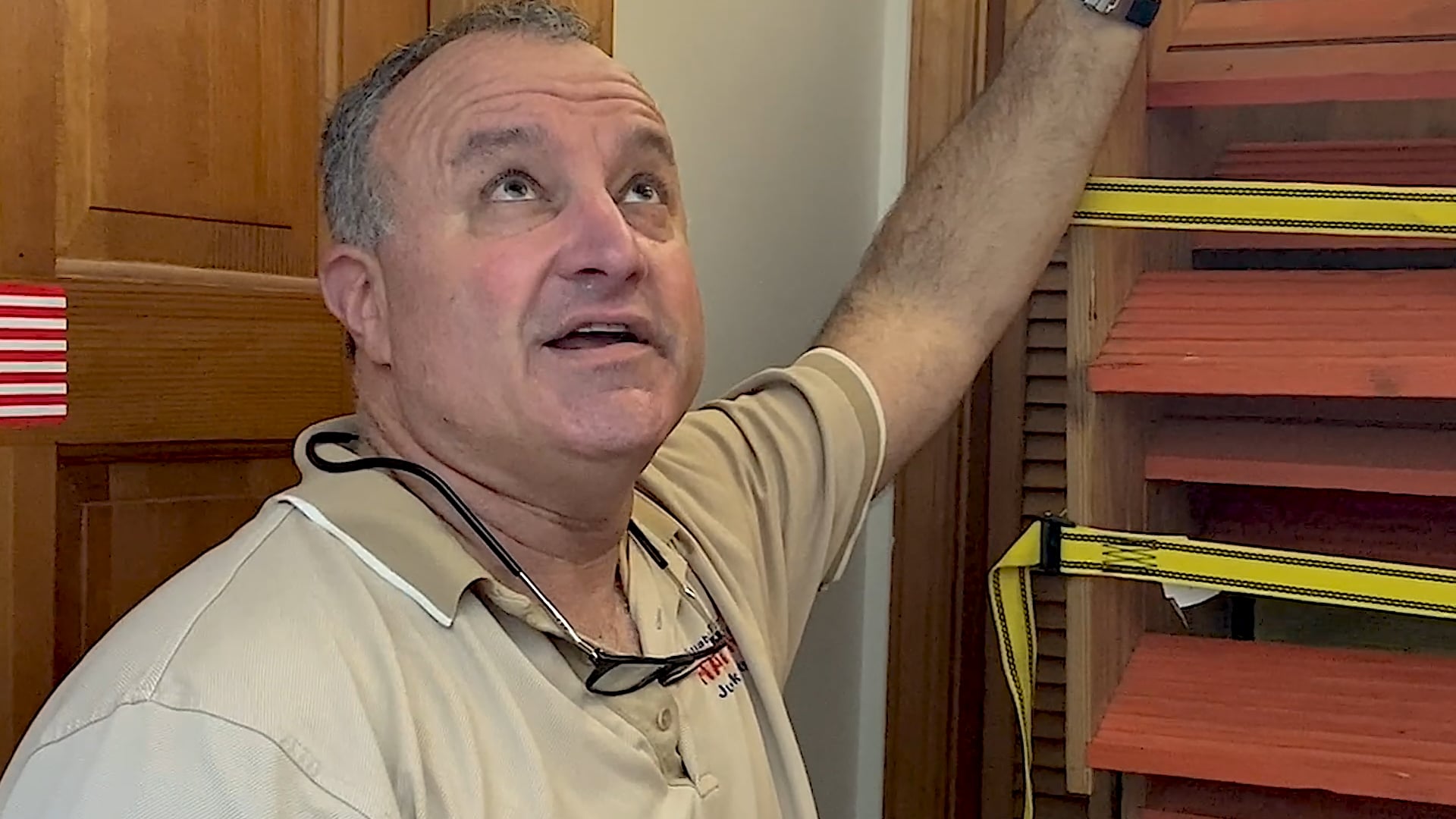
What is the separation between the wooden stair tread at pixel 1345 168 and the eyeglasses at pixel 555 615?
470 millimetres

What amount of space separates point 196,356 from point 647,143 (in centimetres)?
33

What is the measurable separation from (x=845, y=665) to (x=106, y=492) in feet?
2.82

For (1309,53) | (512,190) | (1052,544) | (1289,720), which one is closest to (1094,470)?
(1052,544)

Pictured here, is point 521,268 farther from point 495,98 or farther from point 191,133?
point 191,133

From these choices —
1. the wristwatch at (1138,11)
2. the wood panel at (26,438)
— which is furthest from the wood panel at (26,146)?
the wristwatch at (1138,11)

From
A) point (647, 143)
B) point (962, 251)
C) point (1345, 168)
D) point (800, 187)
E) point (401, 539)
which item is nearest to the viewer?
point (401, 539)

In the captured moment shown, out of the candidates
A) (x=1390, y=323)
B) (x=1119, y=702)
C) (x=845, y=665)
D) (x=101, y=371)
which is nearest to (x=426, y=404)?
(x=101, y=371)

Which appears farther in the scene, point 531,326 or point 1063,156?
point 1063,156

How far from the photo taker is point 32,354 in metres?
0.82

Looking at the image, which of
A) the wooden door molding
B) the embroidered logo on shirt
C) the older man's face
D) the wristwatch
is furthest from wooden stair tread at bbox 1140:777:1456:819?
the wooden door molding

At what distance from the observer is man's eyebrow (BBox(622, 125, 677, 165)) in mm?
854

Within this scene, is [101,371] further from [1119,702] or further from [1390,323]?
[1390,323]

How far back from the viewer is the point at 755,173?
1.38m

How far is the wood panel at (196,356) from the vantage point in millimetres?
864
